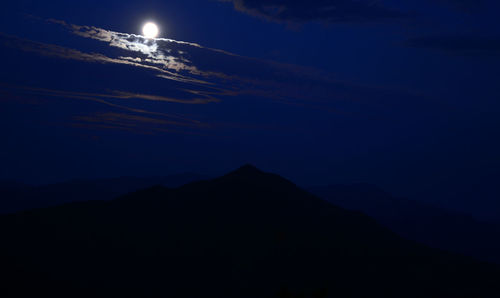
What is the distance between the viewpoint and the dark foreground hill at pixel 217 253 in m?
44.4

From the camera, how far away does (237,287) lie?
147 feet

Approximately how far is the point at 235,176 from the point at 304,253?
806 inches

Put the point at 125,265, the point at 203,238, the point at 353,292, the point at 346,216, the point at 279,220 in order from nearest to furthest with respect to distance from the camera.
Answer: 1. the point at 353,292
2. the point at 125,265
3. the point at 203,238
4. the point at 279,220
5. the point at 346,216

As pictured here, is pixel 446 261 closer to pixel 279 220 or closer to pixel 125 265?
pixel 279 220

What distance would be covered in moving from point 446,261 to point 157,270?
3547 centimetres

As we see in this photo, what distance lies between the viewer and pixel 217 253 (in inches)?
1972

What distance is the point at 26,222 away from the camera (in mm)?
54688

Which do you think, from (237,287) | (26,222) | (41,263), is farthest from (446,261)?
(26,222)

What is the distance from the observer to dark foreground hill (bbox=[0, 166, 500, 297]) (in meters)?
44.4

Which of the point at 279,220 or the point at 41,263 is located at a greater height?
the point at 279,220

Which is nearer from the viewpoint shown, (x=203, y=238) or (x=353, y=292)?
(x=353, y=292)

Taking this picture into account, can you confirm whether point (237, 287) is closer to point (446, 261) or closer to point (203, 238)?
point (203, 238)

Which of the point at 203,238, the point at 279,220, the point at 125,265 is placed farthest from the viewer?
the point at 279,220

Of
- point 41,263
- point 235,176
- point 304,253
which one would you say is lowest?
point 41,263
